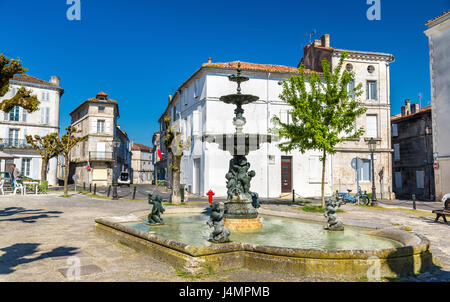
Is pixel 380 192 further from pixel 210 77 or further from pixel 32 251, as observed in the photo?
pixel 32 251

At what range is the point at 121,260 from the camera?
588 cm

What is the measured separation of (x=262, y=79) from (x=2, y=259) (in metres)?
22.5

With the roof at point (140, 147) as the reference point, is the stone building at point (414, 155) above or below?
below

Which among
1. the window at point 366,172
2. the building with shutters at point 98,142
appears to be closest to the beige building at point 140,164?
the building with shutters at point 98,142


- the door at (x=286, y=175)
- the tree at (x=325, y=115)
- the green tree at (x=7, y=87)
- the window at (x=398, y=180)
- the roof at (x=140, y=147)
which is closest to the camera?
the green tree at (x=7, y=87)

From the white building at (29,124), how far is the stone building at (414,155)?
37.7 meters

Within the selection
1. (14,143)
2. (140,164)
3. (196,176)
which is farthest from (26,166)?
(140,164)

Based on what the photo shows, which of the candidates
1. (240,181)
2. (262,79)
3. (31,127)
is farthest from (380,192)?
(31,127)

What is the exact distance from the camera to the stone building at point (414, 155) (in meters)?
27.8

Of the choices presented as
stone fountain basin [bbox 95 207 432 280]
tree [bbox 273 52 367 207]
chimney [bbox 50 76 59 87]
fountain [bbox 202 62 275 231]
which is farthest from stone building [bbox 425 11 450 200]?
chimney [bbox 50 76 59 87]

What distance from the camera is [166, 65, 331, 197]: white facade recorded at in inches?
947

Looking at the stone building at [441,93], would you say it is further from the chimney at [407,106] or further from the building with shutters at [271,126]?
the chimney at [407,106]

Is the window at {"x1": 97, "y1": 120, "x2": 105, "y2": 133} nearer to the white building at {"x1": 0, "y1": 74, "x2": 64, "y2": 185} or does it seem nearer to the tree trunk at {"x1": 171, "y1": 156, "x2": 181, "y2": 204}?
the white building at {"x1": 0, "y1": 74, "x2": 64, "y2": 185}

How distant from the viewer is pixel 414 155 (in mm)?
29859
